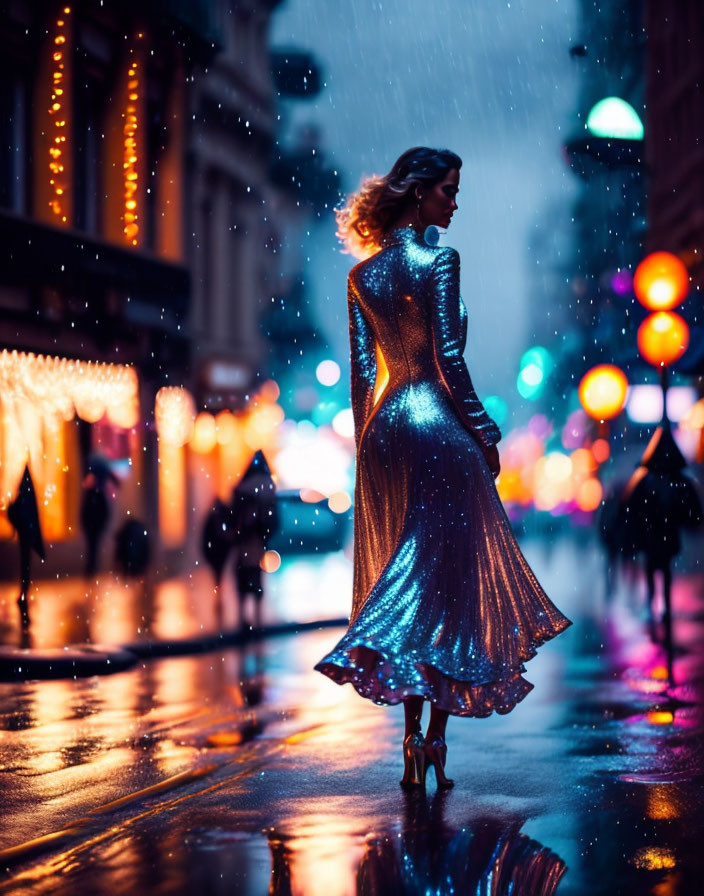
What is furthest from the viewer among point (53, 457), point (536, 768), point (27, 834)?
point (53, 457)

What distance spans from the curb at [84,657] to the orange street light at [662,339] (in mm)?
4021

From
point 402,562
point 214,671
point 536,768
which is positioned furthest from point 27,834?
point 214,671

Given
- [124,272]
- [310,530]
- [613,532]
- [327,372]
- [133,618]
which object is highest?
[327,372]

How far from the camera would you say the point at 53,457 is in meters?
23.2

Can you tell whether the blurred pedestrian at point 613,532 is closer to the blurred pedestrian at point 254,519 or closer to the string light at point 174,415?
the blurred pedestrian at point 254,519

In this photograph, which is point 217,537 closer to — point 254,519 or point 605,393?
point 254,519

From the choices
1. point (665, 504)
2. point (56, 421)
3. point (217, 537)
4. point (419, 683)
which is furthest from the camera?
point (56, 421)

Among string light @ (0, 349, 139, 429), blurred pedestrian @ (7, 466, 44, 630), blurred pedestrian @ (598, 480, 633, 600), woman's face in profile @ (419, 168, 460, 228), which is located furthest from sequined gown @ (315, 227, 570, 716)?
string light @ (0, 349, 139, 429)

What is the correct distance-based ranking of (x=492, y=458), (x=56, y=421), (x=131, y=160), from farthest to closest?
(x=131, y=160) → (x=56, y=421) → (x=492, y=458)

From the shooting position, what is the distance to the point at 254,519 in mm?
13539

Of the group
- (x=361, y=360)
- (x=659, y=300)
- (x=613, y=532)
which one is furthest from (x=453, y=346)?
(x=613, y=532)

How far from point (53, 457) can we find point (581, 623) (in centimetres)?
1120

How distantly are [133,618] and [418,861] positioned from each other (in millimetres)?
10404

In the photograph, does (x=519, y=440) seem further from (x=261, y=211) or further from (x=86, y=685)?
(x=86, y=685)
